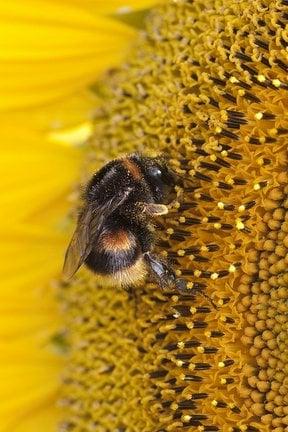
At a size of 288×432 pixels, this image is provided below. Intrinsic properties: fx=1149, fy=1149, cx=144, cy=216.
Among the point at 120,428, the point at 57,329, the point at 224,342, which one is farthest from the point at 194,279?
the point at 57,329

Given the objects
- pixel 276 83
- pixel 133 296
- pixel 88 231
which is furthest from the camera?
pixel 133 296

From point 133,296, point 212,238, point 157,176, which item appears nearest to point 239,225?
point 212,238

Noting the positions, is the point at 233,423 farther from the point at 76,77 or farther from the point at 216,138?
the point at 76,77

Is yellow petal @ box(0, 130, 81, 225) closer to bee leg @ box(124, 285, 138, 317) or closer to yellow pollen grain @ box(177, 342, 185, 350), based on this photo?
bee leg @ box(124, 285, 138, 317)

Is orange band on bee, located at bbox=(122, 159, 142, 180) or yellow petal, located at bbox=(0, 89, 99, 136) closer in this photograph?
orange band on bee, located at bbox=(122, 159, 142, 180)

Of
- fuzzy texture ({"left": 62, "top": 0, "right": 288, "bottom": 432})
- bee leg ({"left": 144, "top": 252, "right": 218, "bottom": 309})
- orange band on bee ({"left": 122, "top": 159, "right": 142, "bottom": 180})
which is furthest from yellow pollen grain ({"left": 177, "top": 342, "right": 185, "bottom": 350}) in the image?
orange band on bee ({"left": 122, "top": 159, "right": 142, "bottom": 180})

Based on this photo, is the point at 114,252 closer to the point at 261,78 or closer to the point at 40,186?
the point at 261,78

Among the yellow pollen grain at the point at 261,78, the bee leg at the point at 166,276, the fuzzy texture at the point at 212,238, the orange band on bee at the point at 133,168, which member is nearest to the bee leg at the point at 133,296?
the fuzzy texture at the point at 212,238
